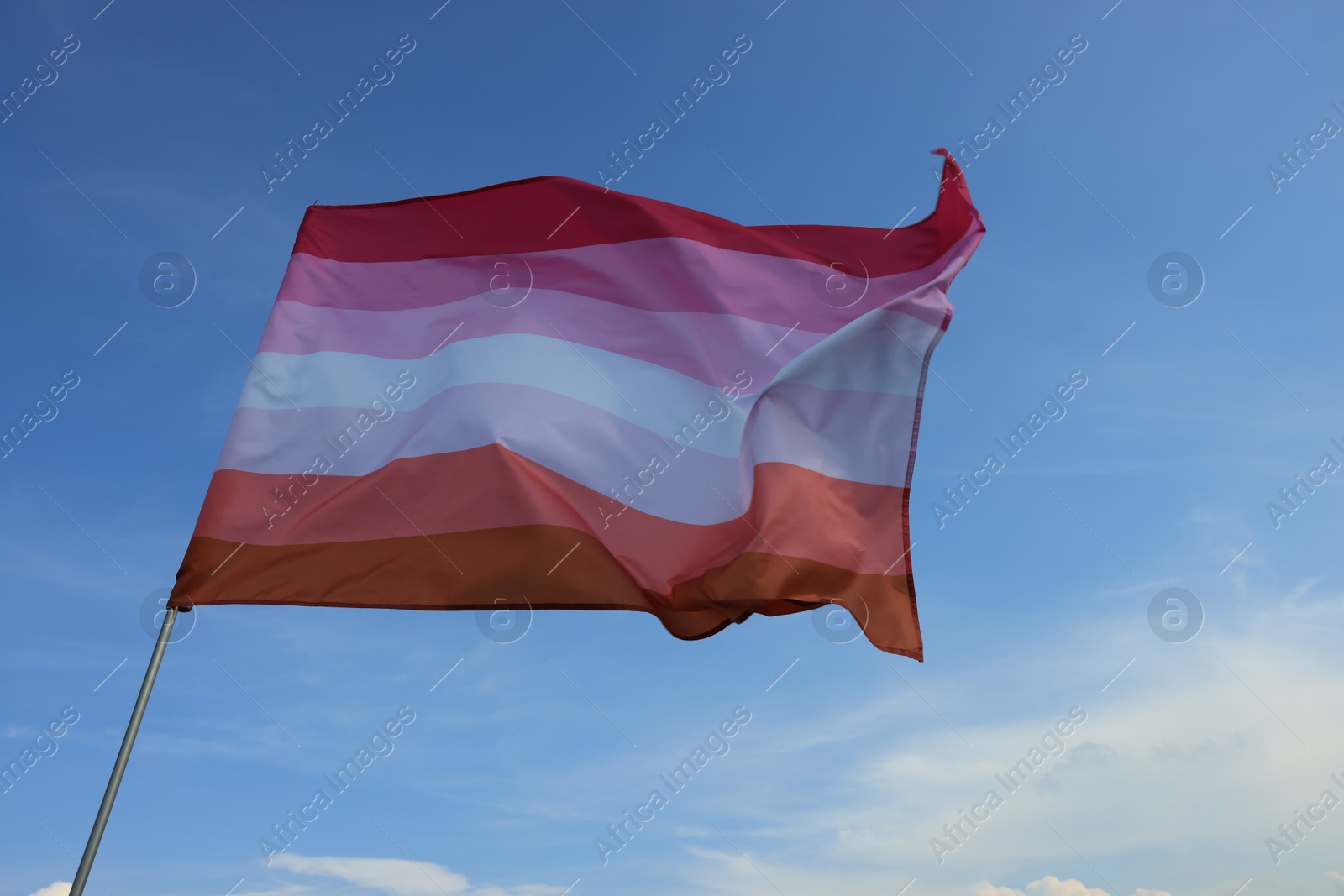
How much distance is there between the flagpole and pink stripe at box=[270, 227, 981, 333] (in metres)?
3.83

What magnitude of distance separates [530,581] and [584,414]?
1665mm

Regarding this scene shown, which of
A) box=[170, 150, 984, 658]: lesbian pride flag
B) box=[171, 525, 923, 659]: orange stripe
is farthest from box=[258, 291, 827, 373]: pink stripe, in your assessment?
box=[171, 525, 923, 659]: orange stripe

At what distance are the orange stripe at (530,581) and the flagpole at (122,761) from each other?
982 millimetres

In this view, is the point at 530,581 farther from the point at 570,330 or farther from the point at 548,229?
the point at 548,229

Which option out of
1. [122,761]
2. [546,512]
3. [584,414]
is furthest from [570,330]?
[122,761]

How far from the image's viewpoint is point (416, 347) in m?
9.90

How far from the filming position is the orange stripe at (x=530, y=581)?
8.22m

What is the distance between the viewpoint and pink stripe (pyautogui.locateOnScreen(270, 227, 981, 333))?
1007 cm

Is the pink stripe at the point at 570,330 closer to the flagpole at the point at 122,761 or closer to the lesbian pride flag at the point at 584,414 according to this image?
the lesbian pride flag at the point at 584,414

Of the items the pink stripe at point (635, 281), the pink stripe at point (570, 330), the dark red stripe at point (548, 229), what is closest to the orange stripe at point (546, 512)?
the pink stripe at point (570, 330)

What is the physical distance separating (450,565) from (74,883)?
10.6ft

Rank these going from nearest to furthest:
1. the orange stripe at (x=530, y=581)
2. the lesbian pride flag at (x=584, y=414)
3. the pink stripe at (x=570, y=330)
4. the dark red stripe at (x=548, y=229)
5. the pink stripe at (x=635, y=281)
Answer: the orange stripe at (x=530, y=581)
the lesbian pride flag at (x=584, y=414)
the pink stripe at (x=570, y=330)
the pink stripe at (x=635, y=281)
the dark red stripe at (x=548, y=229)

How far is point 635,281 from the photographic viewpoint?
1028cm

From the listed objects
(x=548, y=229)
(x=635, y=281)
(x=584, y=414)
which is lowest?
(x=584, y=414)
